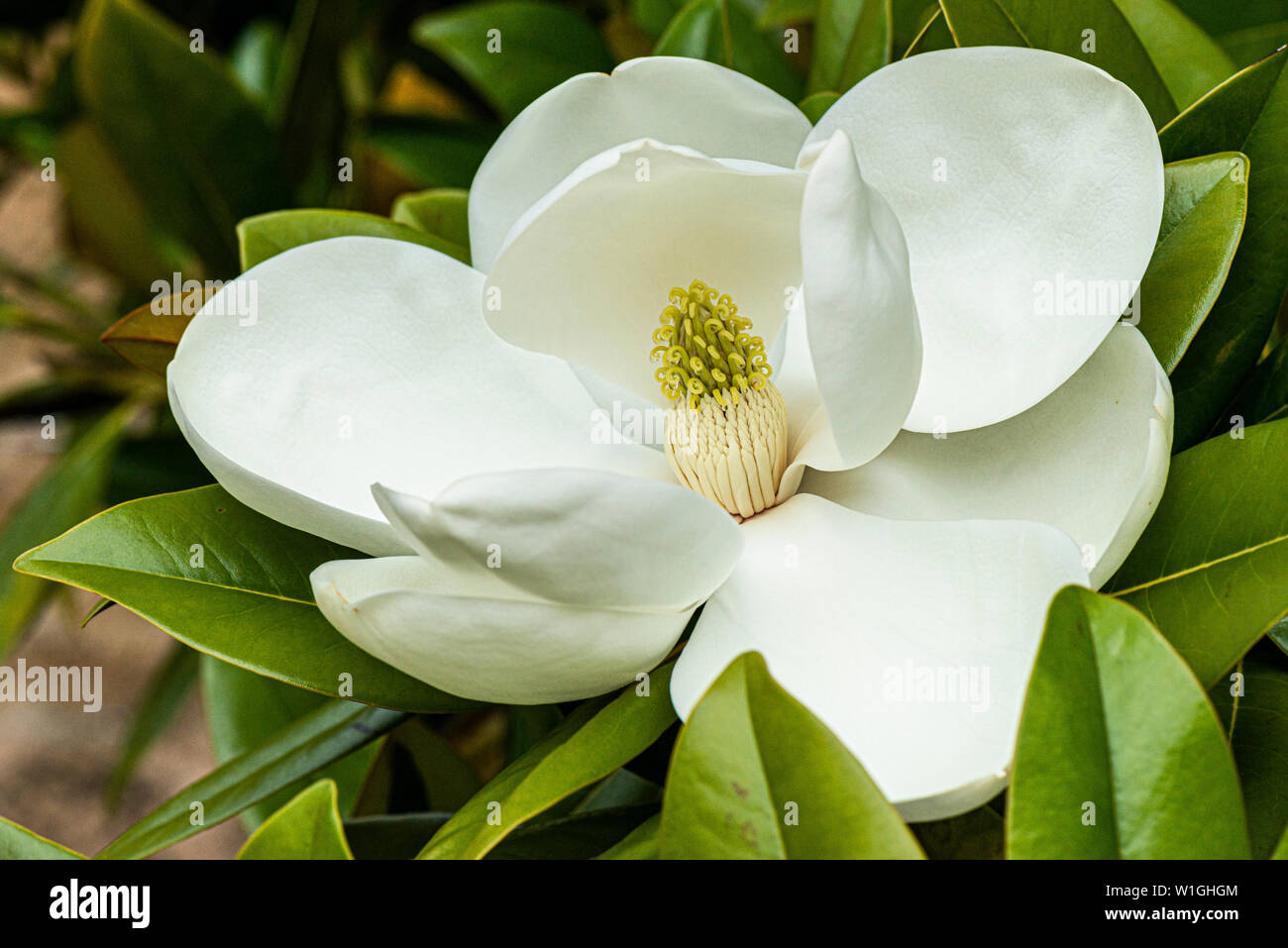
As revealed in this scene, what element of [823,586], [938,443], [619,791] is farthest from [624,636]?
[619,791]

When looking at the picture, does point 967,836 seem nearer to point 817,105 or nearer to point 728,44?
point 817,105

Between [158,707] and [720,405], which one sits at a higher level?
[720,405]

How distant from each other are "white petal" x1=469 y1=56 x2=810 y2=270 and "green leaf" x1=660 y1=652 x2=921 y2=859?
36 cm

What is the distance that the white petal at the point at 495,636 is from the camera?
0.53 m

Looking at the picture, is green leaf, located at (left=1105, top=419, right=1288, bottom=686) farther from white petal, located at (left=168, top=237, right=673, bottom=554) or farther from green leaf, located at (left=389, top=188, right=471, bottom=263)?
green leaf, located at (left=389, top=188, right=471, bottom=263)

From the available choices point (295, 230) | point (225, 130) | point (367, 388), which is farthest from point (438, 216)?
point (225, 130)

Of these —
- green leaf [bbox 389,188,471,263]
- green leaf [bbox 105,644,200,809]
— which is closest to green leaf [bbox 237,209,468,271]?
green leaf [bbox 389,188,471,263]

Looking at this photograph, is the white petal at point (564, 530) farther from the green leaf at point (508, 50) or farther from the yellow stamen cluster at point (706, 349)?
the green leaf at point (508, 50)

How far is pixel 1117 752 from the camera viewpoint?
47 centimetres

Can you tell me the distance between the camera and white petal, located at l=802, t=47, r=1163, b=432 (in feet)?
2.03

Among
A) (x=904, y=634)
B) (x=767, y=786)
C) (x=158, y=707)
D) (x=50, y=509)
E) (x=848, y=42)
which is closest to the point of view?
(x=767, y=786)

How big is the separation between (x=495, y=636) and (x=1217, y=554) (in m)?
0.35
